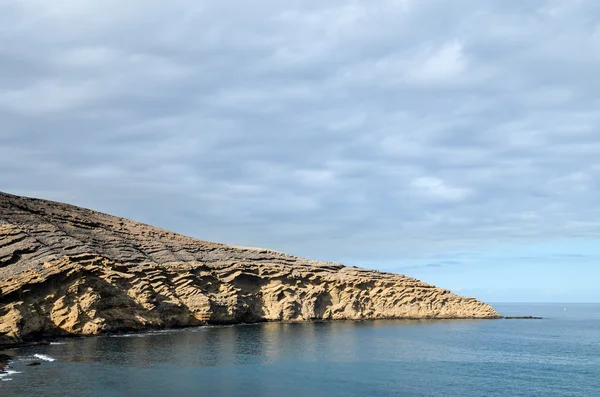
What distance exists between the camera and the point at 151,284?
8525 centimetres

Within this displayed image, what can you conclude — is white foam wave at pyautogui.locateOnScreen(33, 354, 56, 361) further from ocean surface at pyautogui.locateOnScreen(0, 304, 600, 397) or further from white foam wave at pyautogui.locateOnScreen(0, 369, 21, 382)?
white foam wave at pyautogui.locateOnScreen(0, 369, 21, 382)

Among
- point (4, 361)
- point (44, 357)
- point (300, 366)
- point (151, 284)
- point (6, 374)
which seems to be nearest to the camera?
point (6, 374)

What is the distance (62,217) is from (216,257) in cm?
2773

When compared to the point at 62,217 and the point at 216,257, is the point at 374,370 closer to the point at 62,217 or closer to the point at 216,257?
the point at 216,257

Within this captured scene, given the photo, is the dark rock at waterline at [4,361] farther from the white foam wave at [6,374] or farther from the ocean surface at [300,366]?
the ocean surface at [300,366]

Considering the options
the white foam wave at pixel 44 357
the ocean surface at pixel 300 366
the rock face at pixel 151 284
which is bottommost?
the ocean surface at pixel 300 366

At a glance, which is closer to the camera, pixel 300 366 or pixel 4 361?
pixel 4 361

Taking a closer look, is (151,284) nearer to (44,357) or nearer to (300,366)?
(44,357)

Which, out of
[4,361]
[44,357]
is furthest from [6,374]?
[44,357]

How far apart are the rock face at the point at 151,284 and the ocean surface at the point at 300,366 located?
530cm

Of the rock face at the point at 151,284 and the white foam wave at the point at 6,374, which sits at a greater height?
the rock face at the point at 151,284

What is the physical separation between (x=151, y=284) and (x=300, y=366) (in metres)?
39.7

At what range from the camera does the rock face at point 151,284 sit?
68.3m

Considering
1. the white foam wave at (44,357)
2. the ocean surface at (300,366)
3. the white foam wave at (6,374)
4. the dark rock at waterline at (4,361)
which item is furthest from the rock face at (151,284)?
the white foam wave at (6,374)
